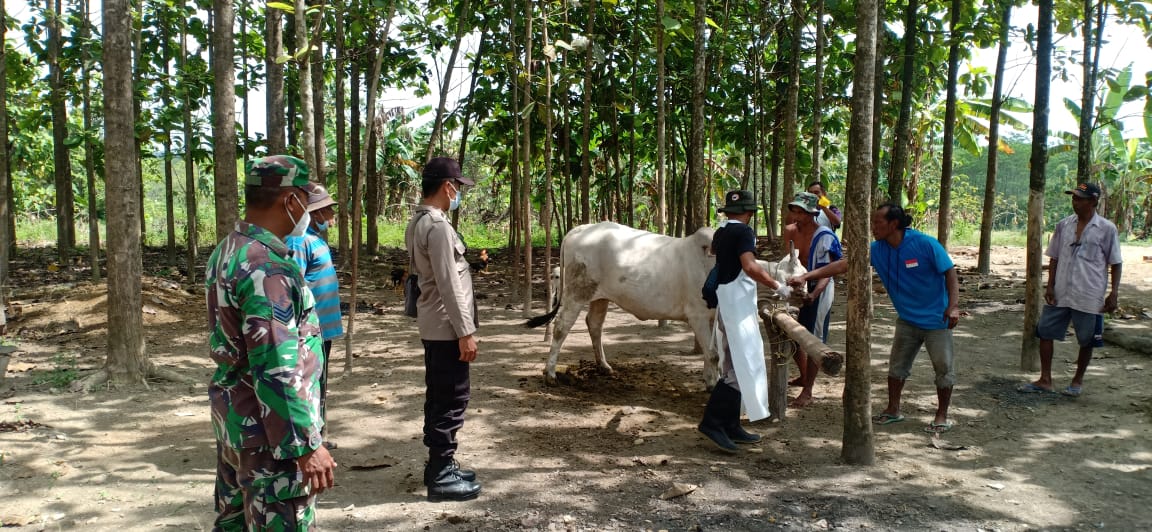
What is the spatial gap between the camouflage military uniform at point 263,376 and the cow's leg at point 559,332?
14.7 feet

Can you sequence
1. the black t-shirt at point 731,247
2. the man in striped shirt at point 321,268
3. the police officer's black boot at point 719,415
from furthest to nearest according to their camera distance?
the police officer's black boot at point 719,415, the black t-shirt at point 731,247, the man in striped shirt at point 321,268

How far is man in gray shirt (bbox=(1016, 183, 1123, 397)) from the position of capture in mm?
6234

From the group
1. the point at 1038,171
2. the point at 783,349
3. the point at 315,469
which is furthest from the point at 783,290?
the point at 1038,171

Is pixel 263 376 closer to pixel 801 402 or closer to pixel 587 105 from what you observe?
pixel 801 402

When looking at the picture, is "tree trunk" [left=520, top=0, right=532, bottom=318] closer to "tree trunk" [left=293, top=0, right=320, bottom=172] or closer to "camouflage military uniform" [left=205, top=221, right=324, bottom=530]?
"tree trunk" [left=293, top=0, right=320, bottom=172]

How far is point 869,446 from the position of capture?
4.76 m

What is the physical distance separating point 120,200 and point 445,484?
159 inches

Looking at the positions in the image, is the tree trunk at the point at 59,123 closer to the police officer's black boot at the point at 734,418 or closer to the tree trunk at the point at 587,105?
the tree trunk at the point at 587,105

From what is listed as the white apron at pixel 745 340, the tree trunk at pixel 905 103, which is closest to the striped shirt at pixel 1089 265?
the tree trunk at pixel 905 103

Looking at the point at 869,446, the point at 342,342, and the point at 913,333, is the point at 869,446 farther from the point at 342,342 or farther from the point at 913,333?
the point at 342,342

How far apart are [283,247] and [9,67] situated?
13.7 meters

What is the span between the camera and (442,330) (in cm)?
418

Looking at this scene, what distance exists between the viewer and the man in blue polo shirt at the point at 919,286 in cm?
546

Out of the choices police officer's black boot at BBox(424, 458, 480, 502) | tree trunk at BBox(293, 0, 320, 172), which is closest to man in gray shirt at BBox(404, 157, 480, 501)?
police officer's black boot at BBox(424, 458, 480, 502)
